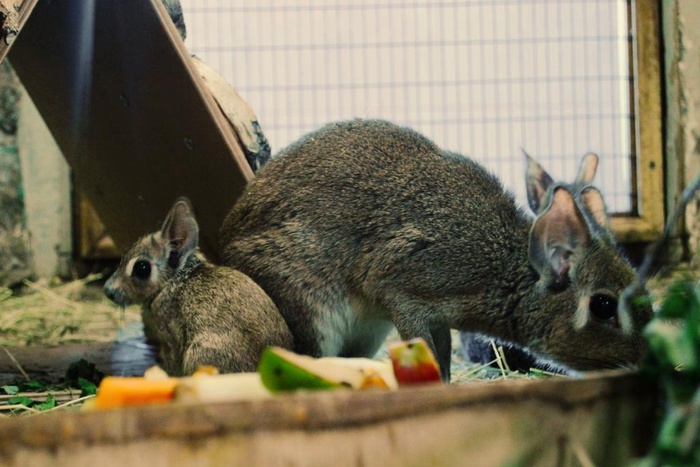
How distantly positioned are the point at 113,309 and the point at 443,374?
4.12 metres

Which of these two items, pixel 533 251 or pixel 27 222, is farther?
pixel 27 222

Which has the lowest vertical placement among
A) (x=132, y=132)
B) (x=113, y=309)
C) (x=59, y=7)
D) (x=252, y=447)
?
(x=113, y=309)

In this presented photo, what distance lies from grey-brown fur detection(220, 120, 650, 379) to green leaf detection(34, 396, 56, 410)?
1.17 metres

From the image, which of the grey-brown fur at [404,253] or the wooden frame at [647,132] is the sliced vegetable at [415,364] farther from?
the wooden frame at [647,132]

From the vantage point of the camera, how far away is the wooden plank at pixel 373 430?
1.73 metres

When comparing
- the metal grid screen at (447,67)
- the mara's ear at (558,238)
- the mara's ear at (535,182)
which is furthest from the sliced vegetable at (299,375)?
the metal grid screen at (447,67)

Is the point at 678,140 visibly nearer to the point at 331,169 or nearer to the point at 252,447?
the point at 331,169

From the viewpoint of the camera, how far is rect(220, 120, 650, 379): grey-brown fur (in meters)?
4.13

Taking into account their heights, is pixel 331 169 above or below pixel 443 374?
above

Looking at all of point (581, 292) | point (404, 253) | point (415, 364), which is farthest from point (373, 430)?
point (404, 253)

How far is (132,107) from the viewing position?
5000 mm

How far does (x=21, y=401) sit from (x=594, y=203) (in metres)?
3.21

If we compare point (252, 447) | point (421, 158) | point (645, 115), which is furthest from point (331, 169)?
point (645, 115)

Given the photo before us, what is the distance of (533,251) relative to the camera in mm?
4109
